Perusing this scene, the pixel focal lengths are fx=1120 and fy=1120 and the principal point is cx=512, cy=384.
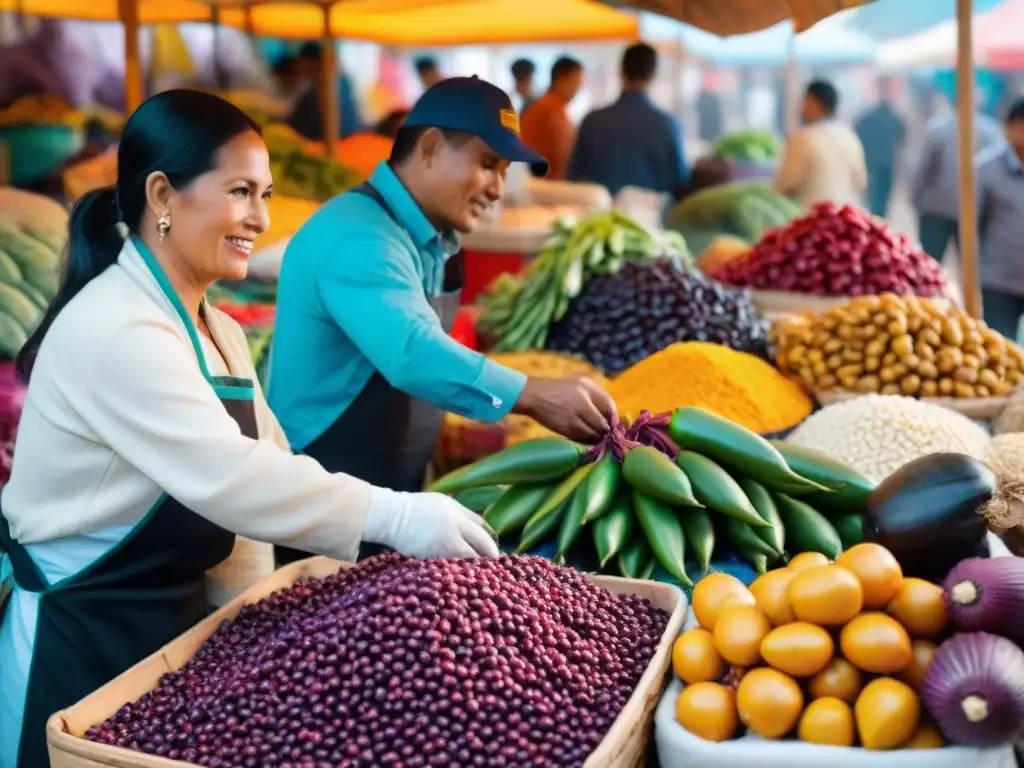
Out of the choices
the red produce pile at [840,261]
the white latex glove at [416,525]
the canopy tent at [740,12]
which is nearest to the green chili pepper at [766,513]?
the white latex glove at [416,525]

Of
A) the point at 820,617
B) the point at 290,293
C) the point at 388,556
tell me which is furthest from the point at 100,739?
the point at 290,293

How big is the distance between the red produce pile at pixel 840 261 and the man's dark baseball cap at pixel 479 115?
1662 millimetres

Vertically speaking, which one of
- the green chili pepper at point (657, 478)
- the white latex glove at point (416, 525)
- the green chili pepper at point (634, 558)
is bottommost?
the green chili pepper at point (634, 558)

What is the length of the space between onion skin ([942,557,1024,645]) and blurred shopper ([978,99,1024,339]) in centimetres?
516

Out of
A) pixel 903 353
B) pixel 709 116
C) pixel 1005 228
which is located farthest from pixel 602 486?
pixel 709 116

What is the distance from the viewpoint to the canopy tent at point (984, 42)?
10789 millimetres

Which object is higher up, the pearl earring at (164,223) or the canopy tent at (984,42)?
the pearl earring at (164,223)

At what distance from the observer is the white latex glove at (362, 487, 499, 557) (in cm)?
164

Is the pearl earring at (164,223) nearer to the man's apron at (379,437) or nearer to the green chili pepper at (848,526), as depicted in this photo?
the man's apron at (379,437)

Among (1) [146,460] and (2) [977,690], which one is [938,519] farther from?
(1) [146,460]

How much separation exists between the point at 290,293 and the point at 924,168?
586 cm

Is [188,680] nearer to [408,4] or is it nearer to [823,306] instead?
[823,306]

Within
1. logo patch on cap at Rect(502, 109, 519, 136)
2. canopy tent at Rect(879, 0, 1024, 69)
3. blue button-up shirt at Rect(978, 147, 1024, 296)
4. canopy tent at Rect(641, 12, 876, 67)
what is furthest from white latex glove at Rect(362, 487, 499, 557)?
canopy tent at Rect(641, 12, 876, 67)

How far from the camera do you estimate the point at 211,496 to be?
1.54m
